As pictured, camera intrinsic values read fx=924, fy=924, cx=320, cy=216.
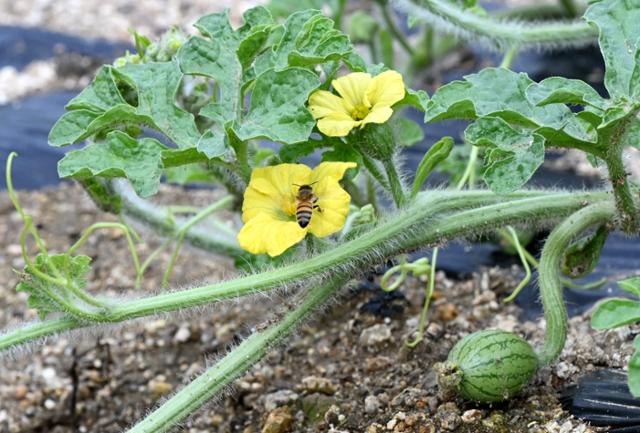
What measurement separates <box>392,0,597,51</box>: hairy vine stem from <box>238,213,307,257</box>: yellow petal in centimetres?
116

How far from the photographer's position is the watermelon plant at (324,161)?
5.46ft

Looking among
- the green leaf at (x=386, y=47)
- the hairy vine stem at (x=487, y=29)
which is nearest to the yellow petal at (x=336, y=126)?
the hairy vine stem at (x=487, y=29)

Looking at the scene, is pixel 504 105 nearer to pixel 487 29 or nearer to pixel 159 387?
pixel 487 29

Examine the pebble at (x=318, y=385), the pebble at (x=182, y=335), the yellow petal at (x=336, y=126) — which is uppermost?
the yellow petal at (x=336, y=126)

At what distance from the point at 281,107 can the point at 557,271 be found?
2.23ft

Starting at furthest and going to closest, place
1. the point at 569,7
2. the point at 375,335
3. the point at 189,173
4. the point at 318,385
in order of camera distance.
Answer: the point at 569,7, the point at 189,173, the point at 375,335, the point at 318,385

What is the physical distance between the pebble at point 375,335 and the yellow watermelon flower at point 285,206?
0.71 m

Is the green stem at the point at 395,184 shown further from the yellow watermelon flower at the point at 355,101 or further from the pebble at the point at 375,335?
the pebble at the point at 375,335

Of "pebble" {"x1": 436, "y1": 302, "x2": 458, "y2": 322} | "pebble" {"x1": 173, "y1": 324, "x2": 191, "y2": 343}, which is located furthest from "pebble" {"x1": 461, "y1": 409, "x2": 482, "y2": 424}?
"pebble" {"x1": 173, "y1": 324, "x2": 191, "y2": 343}

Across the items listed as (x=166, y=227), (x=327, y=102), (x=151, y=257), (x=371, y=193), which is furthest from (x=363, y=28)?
(x=327, y=102)

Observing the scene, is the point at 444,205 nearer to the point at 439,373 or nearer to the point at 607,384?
the point at 439,373

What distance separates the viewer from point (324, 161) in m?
1.81

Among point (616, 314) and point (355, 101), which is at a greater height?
point (355, 101)

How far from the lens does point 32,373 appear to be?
2646 millimetres
